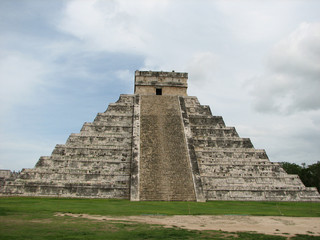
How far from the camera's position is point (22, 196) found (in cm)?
1509

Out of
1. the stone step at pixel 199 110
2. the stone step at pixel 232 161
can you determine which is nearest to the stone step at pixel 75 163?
the stone step at pixel 232 161

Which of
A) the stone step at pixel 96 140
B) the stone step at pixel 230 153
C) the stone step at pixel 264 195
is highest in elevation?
the stone step at pixel 96 140

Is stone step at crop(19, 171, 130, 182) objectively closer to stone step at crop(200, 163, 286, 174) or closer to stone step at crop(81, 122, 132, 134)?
stone step at crop(81, 122, 132, 134)

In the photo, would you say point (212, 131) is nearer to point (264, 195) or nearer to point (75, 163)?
point (264, 195)

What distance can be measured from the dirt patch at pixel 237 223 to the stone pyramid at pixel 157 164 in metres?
5.06

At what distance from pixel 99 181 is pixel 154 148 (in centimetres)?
336

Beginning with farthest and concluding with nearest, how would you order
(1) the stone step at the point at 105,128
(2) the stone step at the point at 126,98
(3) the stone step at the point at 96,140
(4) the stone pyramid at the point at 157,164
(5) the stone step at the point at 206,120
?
(2) the stone step at the point at 126,98, (5) the stone step at the point at 206,120, (1) the stone step at the point at 105,128, (3) the stone step at the point at 96,140, (4) the stone pyramid at the point at 157,164

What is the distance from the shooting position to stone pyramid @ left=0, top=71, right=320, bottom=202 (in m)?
15.3

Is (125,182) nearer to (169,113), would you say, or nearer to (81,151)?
(81,151)

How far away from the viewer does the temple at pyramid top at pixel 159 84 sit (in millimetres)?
23625

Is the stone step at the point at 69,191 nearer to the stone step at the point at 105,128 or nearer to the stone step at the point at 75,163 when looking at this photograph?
the stone step at the point at 75,163

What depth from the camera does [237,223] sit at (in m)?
8.62

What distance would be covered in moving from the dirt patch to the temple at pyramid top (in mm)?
14759

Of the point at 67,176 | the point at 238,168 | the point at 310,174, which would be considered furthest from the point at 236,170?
the point at 310,174
